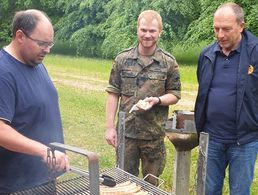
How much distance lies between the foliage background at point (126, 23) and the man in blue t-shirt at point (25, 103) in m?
13.7

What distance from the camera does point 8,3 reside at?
27.4 m

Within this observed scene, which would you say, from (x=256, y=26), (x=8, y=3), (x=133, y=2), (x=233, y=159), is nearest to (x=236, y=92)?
(x=233, y=159)

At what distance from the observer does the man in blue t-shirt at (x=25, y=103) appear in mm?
2290

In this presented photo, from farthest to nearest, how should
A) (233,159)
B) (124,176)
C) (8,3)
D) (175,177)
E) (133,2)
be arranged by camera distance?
1. (8,3)
2. (133,2)
3. (175,177)
4. (233,159)
5. (124,176)

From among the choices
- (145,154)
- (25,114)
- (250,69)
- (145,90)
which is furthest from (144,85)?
(25,114)

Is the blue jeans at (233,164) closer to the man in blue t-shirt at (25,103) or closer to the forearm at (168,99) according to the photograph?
the forearm at (168,99)

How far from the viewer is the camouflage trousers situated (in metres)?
3.72

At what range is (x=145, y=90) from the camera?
3619 mm

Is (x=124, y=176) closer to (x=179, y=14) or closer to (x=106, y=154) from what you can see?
(x=106, y=154)

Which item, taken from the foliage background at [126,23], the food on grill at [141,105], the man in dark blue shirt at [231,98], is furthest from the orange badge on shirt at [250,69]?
the foliage background at [126,23]

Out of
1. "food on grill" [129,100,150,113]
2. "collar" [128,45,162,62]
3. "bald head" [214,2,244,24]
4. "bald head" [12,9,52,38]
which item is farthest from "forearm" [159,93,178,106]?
"bald head" [12,9,52,38]

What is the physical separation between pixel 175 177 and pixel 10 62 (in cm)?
203

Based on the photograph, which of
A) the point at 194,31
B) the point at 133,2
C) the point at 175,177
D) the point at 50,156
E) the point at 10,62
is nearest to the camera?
the point at 50,156

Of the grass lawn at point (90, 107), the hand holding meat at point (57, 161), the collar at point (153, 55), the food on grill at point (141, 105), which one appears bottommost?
the grass lawn at point (90, 107)
